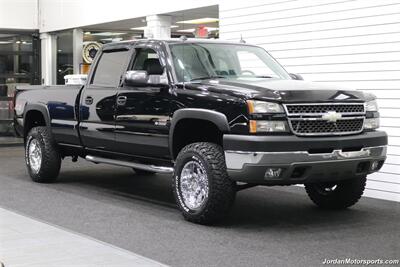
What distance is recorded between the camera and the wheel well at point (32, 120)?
10473 millimetres

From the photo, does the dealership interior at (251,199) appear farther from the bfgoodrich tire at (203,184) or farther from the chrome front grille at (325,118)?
the bfgoodrich tire at (203,184)

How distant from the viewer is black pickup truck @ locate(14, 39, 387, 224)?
21.4 feet

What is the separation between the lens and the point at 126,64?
851 centimetres

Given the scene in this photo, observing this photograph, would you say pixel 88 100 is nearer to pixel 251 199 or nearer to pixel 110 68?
pixel 110 68

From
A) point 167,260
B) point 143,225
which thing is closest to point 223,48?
point 143,225

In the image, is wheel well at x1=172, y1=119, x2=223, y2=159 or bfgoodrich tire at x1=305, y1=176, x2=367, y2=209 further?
bfgoodrich tire at x1=305, y1=176, x2=367, y2=209

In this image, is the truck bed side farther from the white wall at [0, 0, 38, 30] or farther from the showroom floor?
the white wall at [0, 0, 38, 30]

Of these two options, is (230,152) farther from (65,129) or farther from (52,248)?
(65,129)

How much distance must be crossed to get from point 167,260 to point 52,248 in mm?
1059

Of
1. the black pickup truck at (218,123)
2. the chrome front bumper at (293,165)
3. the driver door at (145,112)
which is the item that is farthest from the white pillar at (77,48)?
the chrome front bumper at (293,165)

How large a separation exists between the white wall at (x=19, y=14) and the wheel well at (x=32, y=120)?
8271 mm

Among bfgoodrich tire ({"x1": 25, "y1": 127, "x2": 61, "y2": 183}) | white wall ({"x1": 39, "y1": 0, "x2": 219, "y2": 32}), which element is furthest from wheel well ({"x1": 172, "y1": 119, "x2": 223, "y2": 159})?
white wall ({"x1": 39, "y1": 0, "x2": 219, "y2": 32})

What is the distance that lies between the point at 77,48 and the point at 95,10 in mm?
2063

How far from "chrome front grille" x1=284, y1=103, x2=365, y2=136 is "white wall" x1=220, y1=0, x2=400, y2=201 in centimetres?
189
